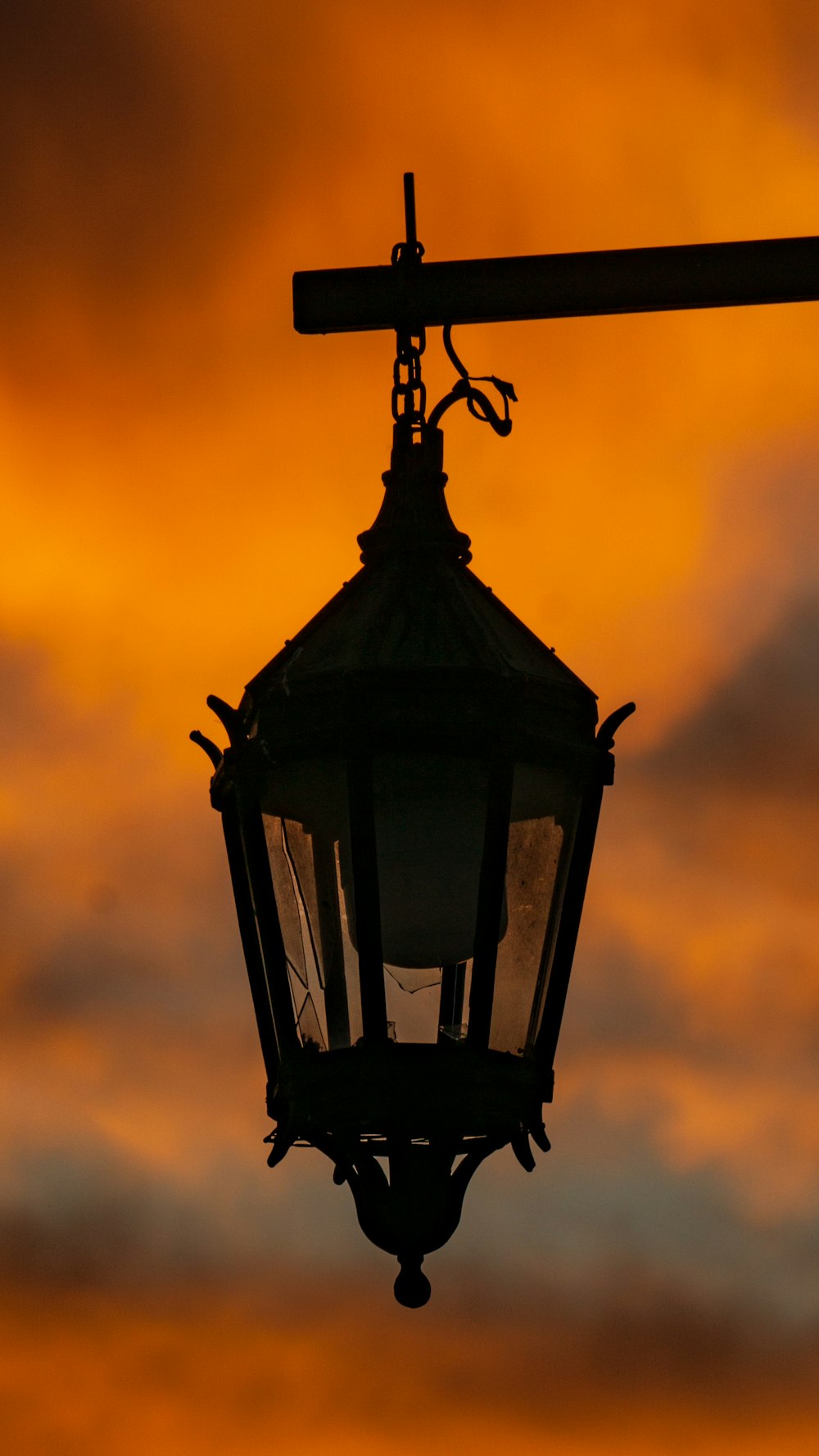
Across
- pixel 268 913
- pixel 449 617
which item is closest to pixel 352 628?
pixel 449 617

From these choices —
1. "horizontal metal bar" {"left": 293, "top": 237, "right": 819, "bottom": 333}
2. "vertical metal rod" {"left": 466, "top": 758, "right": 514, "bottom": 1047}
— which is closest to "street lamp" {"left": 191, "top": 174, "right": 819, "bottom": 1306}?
"vertical metal rod" {"left": 466, "top": 758, "right": 514, "bottom": 1047}

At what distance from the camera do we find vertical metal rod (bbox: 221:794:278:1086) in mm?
7445

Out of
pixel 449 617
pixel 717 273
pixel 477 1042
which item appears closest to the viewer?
pixel 477 1042

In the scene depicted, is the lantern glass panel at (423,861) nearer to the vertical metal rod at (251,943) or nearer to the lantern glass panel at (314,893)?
the lantern glass panel at (314,893)

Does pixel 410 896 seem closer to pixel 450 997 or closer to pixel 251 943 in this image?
pixel 450 997

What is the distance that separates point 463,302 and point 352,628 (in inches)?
49.3

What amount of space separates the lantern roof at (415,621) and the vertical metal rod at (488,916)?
448 millimetres

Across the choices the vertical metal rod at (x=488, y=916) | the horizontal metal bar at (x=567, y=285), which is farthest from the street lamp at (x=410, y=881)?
the horizontal metal bar at (x=567, y=285)

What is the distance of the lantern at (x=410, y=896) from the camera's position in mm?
7121

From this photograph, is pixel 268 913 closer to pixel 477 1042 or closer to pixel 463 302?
pixel 477 1042

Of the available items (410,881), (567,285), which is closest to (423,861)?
(410,881)

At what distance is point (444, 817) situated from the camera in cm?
719

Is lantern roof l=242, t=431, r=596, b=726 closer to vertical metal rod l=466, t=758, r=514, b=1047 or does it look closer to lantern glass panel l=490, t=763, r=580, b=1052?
lantern glass panel l=490, t=763, r=580, b=1052

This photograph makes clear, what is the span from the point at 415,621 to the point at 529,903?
0.95m
